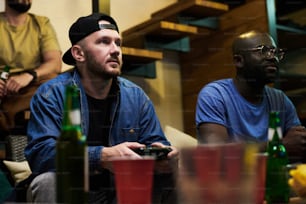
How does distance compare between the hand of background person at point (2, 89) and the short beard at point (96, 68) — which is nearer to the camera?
the short beard at point (96, 68)

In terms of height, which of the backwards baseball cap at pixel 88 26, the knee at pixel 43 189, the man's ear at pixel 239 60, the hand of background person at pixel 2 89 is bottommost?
the knee at pixel 43 189

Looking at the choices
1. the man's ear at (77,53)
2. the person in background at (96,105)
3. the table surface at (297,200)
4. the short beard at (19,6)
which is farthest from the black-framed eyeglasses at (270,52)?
the short beard at (19,6)

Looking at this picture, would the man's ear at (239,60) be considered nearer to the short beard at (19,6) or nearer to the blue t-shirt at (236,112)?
the blue t-shirt at (236,112)

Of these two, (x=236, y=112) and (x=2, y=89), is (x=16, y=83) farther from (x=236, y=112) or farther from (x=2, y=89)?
(x=236, y=112)

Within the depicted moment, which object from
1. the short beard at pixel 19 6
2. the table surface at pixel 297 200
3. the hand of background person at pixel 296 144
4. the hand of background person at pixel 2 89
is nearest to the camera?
the table surface at pixel 297 200

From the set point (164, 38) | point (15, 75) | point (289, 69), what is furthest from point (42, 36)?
point (289, 69)

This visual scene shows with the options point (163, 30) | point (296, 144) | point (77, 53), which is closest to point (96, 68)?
point (77, 53)

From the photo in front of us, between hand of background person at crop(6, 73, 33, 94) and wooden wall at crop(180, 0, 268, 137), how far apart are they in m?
0.74

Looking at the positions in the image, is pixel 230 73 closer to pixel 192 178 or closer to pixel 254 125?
pixel 254 125

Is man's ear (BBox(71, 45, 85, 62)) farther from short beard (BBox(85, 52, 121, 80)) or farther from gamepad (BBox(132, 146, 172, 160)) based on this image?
gamepad (BBox(132, 146, 172, 160))

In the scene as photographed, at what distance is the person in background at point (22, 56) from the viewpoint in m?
1.25

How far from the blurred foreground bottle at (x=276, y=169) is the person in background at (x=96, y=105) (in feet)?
0.74

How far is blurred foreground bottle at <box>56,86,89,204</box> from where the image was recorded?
46cm

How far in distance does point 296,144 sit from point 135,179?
597mm
